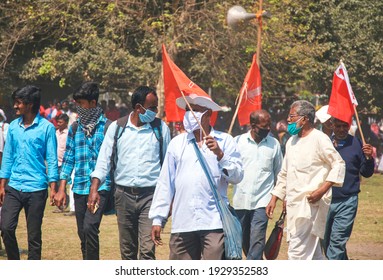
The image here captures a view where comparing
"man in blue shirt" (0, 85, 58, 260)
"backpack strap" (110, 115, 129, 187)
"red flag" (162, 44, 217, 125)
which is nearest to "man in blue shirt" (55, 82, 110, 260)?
"man in blue shirt" (0, 85, 58, 260)

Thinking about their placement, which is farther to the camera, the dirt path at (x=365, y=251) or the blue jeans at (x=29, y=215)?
the dirt path at (x=365, y=251)

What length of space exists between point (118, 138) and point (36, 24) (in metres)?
17.5

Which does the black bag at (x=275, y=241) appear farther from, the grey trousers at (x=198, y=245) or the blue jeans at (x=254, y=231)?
the grey trousers at (x=198, y=245)

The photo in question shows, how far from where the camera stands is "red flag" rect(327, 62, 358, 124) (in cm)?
1005

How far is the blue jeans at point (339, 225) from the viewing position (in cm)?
958

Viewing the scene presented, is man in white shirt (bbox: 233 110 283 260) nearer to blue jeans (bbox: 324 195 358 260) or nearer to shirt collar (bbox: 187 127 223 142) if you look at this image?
blue jeans (bbox: 324 195 358 260)

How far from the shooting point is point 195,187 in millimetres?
7418

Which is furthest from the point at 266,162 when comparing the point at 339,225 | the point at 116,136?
the point at 116,136

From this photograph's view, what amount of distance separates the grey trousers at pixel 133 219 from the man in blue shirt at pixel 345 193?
198cm

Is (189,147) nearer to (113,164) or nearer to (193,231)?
(193,231)

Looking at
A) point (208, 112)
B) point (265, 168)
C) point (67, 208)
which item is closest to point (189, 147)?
point (208, 112)

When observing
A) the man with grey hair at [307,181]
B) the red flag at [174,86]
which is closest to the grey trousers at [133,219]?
the red flag at [174,86]

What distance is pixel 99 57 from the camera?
28.1 meters

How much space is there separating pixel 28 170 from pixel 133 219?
1163mm
